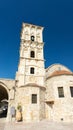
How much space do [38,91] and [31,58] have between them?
794 cm

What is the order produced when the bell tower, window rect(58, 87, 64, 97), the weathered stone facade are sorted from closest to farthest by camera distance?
the weathered stone facade, window rect(58, 87, 64, 97), the bell tower

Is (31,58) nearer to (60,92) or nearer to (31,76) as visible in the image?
(31,76)

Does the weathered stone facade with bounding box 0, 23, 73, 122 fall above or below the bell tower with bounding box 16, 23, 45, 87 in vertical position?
below

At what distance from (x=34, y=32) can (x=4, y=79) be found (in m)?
14.6

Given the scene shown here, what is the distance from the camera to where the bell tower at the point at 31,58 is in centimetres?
2075

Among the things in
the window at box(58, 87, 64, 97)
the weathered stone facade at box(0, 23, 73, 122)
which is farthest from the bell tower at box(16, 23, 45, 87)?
the window at box(58, 87, 64, 97)

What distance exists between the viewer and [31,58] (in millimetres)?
23047

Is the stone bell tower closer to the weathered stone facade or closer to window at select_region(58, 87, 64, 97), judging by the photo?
the weathered stone facade

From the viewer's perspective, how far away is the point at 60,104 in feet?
54.3

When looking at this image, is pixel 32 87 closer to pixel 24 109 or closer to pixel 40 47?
pixel 24 109

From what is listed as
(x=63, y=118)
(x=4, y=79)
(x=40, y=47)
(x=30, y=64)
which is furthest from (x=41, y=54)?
(x=63, y=118)

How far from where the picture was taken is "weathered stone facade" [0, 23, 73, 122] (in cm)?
1613

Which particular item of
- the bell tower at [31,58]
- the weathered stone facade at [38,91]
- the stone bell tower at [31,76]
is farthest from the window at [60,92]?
the bell tower at [31,58]

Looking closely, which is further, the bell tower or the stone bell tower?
the bell tower
